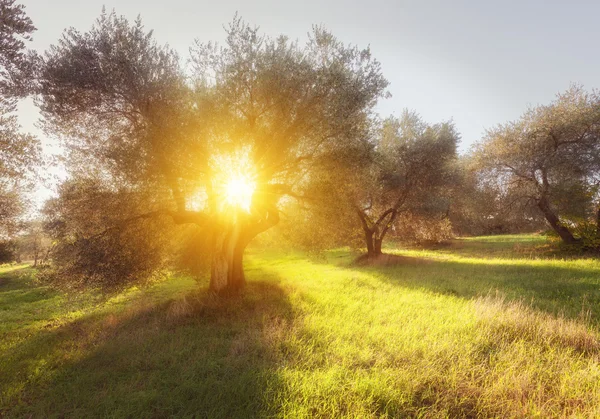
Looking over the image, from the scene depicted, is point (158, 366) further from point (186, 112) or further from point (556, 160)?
point (556, 160)

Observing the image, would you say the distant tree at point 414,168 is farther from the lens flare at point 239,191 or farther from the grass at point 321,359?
the grass at point 321,359

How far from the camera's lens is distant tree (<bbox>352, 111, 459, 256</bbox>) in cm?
2473

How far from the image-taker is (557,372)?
5.66m

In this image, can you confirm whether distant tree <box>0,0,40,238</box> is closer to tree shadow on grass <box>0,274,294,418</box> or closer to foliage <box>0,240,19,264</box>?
tree shadow on grass <box>0,274,294,418</box>

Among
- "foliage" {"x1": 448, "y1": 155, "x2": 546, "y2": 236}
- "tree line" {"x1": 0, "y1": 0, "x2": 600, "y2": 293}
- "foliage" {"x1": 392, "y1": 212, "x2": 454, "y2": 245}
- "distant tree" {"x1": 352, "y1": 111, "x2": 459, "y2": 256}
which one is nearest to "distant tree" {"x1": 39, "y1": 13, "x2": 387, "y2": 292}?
"tree line" {"x1": 0, "y1": 0, "x2": 600, "y2": 293}

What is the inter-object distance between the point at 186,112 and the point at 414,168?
20.7 metres

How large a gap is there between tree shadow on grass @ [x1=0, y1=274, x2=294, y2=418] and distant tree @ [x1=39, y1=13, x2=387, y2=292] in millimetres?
3402

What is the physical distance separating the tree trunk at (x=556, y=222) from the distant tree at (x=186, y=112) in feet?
75.3

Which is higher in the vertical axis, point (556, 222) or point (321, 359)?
point (556, 222)

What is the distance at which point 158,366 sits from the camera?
7238 mm

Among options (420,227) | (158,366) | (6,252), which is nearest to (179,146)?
(158,366)

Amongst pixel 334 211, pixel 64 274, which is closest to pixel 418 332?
pixel 334 211

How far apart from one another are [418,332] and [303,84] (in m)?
10.6

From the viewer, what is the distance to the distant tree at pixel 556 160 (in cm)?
2312
